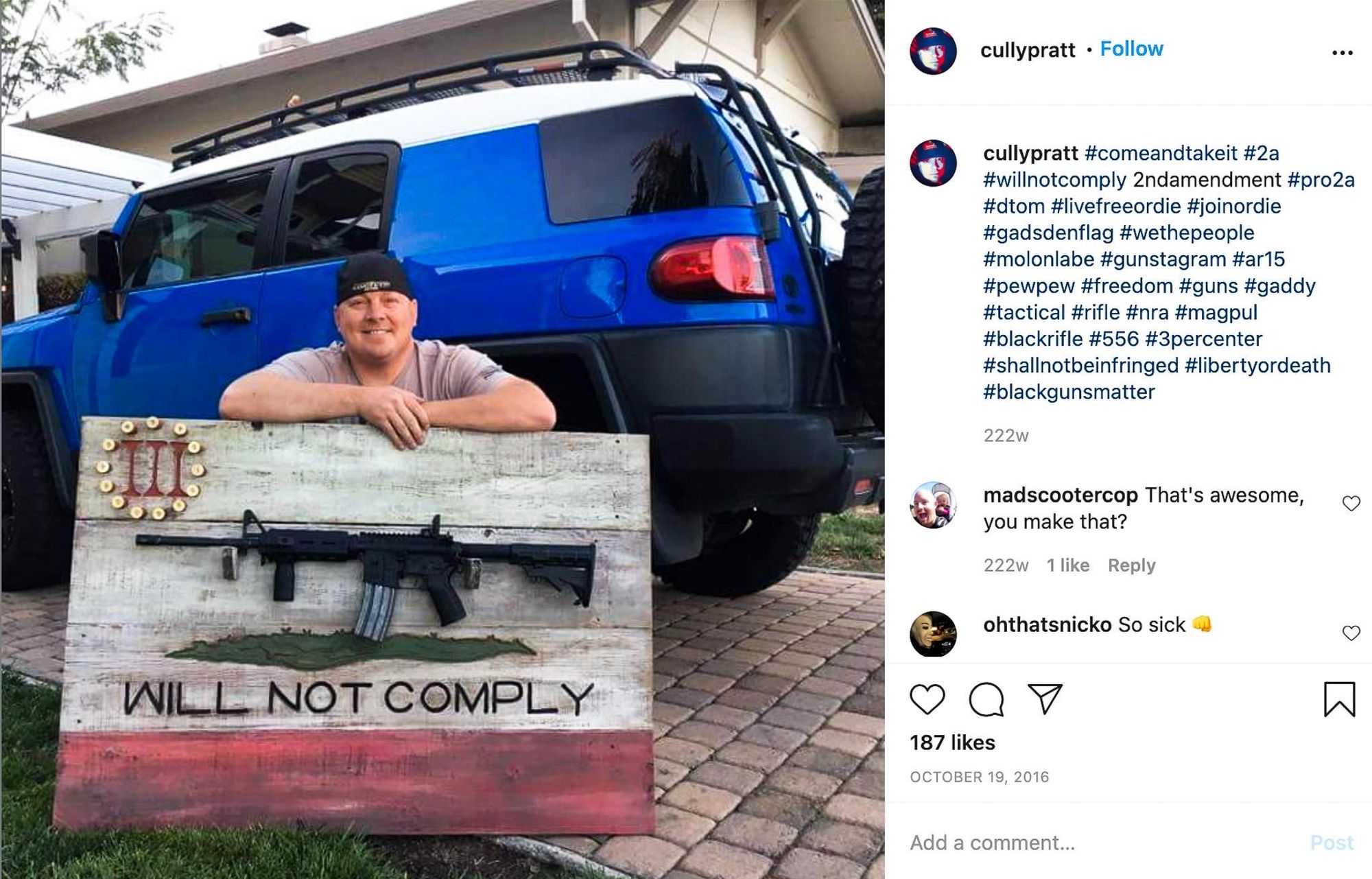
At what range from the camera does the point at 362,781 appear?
83.0 inches

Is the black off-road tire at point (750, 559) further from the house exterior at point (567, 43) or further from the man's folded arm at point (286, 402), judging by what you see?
the house exterior at point (567, 43)

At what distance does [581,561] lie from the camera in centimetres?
218

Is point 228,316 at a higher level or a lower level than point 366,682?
higher

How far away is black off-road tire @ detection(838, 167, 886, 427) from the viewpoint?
2.64 metres

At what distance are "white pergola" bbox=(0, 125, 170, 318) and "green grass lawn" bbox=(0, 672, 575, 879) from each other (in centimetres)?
667

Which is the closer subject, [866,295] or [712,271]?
[712,271]

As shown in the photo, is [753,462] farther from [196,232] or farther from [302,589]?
[196,232]

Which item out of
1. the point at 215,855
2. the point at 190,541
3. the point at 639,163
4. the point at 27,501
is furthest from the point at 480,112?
the point at 27,501

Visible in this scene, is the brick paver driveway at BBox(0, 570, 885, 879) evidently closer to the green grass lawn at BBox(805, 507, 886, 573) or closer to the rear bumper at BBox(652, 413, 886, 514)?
the rear bumper at BBox(652, 413, 886, 514)
